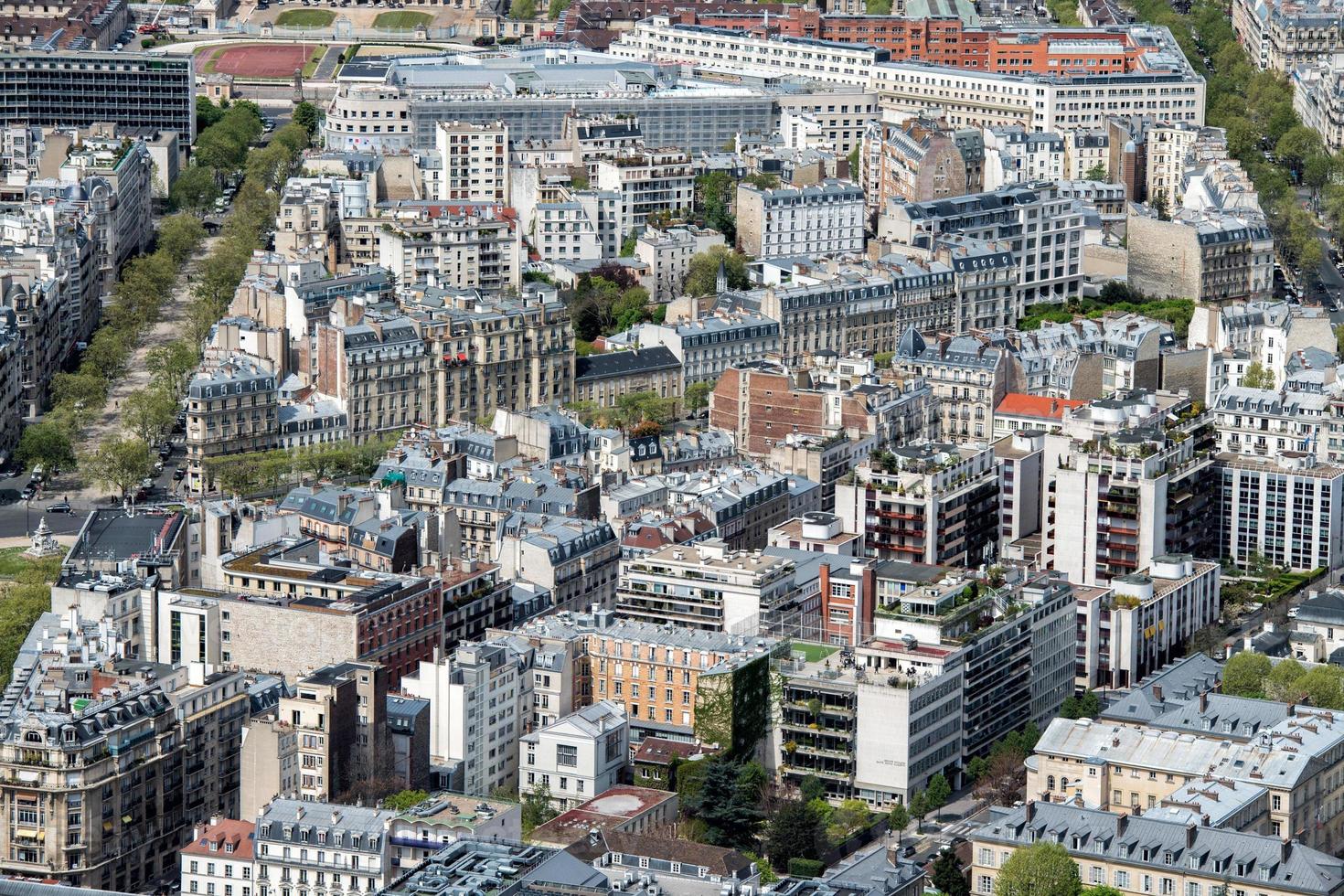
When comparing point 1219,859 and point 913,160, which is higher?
point 913,160

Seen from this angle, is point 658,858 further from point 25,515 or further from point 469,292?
point 469,292

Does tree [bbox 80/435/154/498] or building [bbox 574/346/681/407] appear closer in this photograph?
tree [bbox 80/435/154/498]

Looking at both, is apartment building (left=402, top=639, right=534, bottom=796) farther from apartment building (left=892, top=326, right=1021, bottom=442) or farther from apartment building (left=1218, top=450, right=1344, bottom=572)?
apartment building (left=892, top=326, right=1021, bottom=442)

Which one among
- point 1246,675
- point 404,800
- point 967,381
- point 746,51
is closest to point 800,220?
point 967,381

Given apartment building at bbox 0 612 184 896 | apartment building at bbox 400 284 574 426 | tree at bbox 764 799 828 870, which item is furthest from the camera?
apartment building at bbox 400 284 574 426

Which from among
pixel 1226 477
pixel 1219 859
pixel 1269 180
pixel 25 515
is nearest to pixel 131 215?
pixel 25 515

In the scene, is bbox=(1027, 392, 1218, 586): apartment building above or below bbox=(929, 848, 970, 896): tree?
above

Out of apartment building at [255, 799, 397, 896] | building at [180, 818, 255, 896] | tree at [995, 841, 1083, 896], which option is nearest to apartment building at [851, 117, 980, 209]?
tree at [995, 841, 1083, 896]
